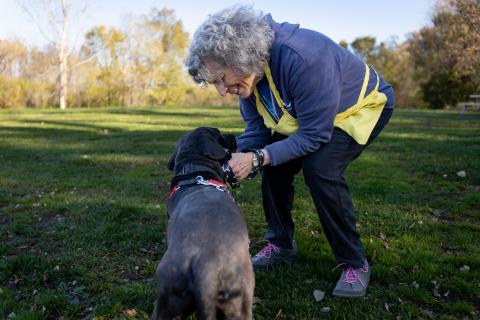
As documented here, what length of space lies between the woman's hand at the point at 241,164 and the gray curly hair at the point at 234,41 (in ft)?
1.92

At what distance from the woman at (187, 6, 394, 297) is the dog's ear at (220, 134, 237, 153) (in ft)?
0.59

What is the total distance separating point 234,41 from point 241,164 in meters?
0.84

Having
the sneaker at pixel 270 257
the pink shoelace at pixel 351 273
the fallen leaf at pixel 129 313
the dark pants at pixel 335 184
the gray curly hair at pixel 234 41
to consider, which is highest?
the gray curly hair at pixel 234 41

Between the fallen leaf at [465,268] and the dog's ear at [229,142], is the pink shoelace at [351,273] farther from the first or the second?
the dog's ear at [229,142]

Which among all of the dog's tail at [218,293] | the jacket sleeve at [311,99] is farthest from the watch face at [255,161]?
the dog's tail at [218,293]

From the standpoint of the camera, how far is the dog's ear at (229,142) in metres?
3.33

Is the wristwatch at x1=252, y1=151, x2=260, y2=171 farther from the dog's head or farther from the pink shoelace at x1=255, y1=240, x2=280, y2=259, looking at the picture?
the pink shoelace at x1=255, y1=240, x2=280, y2=259

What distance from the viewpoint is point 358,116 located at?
3.26 m

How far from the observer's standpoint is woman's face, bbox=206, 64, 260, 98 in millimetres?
3010

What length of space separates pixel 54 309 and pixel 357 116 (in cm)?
270

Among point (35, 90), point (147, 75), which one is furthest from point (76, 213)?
point (147, 75)

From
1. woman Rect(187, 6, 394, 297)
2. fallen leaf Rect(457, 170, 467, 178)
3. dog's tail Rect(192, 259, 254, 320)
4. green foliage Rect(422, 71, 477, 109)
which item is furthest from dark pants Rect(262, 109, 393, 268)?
green foliage Rect(422, 71, 477, 109)

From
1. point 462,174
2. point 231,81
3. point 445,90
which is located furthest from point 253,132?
point 445,90

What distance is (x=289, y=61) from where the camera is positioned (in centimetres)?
297
